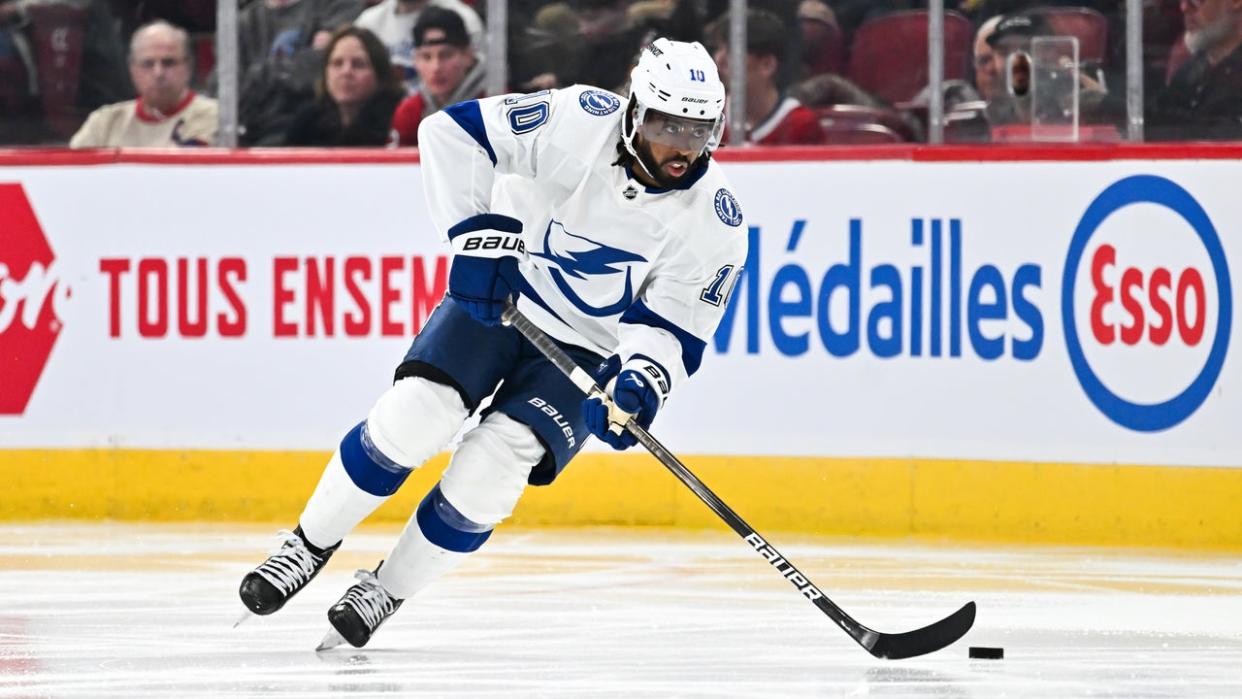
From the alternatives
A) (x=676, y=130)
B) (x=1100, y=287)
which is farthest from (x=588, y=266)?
(x=1100, y=287)

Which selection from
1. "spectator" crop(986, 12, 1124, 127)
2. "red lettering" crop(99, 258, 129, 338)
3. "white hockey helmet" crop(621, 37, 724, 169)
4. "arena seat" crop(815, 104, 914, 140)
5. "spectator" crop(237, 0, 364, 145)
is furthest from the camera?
"spectator" crop(237, 0, 364, 145)

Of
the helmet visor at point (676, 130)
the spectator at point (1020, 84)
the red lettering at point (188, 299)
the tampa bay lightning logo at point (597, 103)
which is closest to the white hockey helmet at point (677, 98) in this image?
the helmet visor at point (676, 130)

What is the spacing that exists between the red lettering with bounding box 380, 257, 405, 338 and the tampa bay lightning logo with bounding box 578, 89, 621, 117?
203 centimetres

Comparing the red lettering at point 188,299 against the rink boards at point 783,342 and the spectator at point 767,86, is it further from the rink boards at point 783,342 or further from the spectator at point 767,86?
the spectator at point 767,86

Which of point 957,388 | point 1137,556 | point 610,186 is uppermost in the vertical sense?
point 610,186

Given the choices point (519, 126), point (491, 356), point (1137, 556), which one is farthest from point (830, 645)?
point (1137, 556)

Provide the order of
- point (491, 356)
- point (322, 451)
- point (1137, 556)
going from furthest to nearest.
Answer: point (322, 451), point (1137, 556), point (491, 356)

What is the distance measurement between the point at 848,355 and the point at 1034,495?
2.09ft

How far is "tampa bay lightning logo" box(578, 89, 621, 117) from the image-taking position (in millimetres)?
4031

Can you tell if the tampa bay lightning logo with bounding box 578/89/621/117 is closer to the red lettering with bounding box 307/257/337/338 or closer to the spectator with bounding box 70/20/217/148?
the red lettering with bounding box 307/257/337/338

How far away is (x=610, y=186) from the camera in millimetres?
4012

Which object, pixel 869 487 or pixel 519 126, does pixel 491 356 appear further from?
pixel 869 487

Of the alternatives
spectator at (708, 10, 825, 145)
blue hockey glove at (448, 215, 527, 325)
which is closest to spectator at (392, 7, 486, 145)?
spectator at (708, 10, 825, 145)

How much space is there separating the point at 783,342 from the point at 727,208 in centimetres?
185
